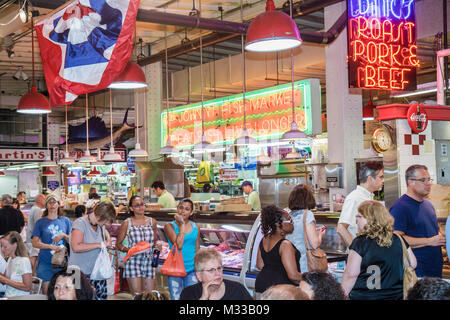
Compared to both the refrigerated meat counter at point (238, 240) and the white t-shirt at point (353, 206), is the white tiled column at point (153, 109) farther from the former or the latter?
the white t-shirt at point (353, 206)

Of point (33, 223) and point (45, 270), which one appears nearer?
point (45, 270)

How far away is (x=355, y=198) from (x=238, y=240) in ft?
8.88

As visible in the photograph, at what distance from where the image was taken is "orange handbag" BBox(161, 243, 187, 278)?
609 centimetres

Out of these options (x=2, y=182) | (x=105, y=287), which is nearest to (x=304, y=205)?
(x=105, y=287)

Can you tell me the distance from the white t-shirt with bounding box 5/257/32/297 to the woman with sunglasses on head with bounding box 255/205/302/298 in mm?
2279

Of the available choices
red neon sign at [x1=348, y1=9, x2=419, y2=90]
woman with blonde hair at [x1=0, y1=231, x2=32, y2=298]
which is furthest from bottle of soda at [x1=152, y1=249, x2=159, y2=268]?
red neon sign at [x1=348, y1=9, x2=419, y2=90]

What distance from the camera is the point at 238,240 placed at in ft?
25.1

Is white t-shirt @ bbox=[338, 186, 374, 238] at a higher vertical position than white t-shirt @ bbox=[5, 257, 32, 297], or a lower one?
higher

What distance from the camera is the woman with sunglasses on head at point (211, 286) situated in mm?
3777

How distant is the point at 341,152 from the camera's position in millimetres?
10398

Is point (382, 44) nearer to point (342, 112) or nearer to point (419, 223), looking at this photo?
point (342, 112)

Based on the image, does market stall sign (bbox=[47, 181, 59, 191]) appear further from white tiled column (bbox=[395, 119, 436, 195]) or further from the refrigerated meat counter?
white tiled column (bbox=[395, 119, 436, 195])

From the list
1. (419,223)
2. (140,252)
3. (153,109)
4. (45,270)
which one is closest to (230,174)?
(153,109)

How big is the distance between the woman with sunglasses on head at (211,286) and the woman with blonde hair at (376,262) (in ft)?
2.59
